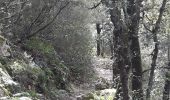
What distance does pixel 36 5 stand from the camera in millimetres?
16047

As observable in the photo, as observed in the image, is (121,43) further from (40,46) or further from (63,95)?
(40,46)

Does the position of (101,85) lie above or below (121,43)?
below

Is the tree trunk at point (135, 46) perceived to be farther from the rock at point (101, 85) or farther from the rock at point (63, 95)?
the rock at point (101, 85)

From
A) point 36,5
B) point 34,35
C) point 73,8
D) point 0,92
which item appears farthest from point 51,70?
point 0,92

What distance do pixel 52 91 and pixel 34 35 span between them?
3.57 m

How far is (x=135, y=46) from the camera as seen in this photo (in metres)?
12.1

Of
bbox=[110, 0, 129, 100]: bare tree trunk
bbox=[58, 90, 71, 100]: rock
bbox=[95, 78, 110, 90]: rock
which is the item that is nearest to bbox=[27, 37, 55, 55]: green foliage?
bbox=[58, 90, 71, 100]: rock

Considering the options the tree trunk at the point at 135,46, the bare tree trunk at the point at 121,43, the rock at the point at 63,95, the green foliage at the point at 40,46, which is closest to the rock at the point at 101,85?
the green foliage at the point at 40,46

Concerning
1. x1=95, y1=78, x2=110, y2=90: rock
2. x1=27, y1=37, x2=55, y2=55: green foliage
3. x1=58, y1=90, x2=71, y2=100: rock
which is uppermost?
x1=27, y1=37, x2=55, y2=55: green foliage

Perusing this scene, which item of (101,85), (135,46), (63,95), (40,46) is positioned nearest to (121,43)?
(135,46)

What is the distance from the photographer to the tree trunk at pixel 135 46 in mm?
Result: 11406

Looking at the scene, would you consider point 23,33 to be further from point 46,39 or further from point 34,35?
point 46,39

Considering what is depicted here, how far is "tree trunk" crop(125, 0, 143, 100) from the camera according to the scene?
37.4ft

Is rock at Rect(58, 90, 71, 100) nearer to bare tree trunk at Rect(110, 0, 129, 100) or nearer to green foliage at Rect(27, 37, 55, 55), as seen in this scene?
green foliage at Rect(27, 37, 55, 55)
